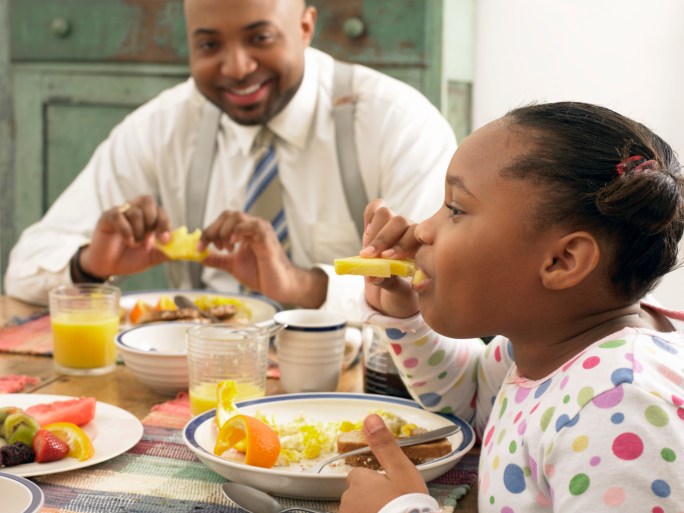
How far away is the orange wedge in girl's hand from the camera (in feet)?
3.45

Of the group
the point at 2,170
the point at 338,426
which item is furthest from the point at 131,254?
the point at 2,170

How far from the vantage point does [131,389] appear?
1.48 meters

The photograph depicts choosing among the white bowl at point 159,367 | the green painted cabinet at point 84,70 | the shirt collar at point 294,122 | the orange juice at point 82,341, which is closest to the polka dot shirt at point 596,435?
the white bowl at point 159,367

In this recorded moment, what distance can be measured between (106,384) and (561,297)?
2.86 feet

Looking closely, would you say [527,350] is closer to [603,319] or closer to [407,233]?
[603,319]

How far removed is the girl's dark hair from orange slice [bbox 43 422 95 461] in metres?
0.62

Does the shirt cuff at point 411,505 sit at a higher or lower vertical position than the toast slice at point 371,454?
higher

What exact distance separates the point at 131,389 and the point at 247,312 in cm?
42

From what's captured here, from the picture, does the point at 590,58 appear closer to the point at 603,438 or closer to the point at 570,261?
the point at 570,261

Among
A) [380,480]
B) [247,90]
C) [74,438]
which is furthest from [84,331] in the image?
[247,90]

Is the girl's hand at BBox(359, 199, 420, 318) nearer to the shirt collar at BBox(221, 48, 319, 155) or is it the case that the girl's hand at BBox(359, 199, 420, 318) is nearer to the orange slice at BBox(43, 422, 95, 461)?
the orange slice at BBox(43, 422, 95, 461)

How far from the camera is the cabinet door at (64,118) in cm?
346

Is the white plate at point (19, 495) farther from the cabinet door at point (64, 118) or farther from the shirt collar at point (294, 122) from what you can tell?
the cabinet door at point (64, 118)

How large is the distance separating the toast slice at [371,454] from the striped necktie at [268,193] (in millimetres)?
1586
